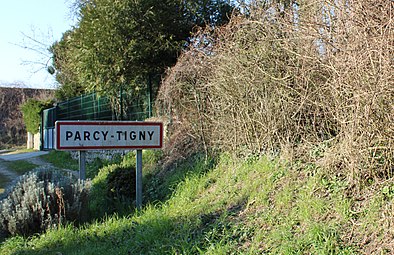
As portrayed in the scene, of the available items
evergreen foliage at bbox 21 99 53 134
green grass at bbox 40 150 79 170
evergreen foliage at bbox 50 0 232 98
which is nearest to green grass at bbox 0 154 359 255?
evergreen foliage at bbox 50 0 232 98

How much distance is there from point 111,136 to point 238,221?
342cm

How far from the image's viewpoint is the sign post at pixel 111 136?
7.35 meters

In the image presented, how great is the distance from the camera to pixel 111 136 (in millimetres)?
7535

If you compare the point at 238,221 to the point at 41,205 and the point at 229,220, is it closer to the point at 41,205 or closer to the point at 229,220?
the point at 229,220

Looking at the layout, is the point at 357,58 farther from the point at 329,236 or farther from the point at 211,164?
the point at 211,164

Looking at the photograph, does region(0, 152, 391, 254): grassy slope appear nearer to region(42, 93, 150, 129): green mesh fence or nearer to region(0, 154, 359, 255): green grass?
region(0, 154, 359, 255): green grass

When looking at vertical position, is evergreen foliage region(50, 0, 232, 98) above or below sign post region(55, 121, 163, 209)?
above

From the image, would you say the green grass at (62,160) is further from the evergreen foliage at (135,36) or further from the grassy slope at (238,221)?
the grassy slope at (238,221)

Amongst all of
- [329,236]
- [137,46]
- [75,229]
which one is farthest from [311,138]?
[137,46]

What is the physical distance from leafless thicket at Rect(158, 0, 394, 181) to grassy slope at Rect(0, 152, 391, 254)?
353mm

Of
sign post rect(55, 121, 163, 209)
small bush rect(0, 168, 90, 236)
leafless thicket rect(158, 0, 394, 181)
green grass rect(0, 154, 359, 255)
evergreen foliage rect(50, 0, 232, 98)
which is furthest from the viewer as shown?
evergreen foliage rect(50, 0, 232, 98)

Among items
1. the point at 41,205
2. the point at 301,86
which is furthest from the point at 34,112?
the point at 301,86

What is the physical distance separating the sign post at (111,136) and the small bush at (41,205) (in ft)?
2.19

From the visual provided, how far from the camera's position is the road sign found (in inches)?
289
